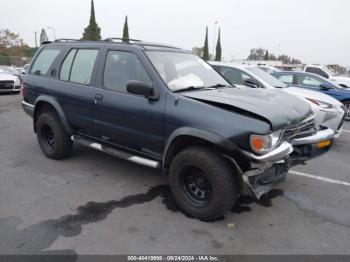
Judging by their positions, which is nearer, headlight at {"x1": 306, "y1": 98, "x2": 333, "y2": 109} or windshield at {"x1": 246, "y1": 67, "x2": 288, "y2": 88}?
headlight at {"x1": 306, "y1": 98, "x2": 333, "y2": 109}

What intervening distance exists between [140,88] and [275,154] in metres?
1.63

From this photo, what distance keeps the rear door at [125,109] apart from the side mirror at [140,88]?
12cm

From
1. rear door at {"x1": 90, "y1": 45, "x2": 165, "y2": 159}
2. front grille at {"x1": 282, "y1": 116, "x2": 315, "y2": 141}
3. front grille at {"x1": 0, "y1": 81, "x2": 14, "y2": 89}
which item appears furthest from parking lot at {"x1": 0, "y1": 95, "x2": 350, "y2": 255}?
front grille at {"x1": 0, "y1": 81, "x2": 14, "y2": 89}

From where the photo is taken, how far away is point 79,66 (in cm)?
454

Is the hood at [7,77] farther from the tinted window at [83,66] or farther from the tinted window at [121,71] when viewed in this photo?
the tinted window at [121,71]

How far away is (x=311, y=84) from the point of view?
898cm

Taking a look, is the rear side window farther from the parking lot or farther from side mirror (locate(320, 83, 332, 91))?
side mirror (locate(320, 83, 332, 91))

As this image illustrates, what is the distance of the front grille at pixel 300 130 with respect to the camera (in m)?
3.34

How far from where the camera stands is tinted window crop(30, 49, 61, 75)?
16.4 feet

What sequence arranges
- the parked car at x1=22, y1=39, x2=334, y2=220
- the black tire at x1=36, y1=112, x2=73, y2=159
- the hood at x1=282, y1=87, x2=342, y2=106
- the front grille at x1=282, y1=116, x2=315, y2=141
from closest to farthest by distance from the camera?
the parked car at x1=22, y1=39, x2=334, y2=220, the front grille at x1=282, y1=116, x2=315, y2=141, the black tire at x1=36, y1=112, x2=73, y2=159, the hood at x1=282, y1=87, x2=342, y2=106

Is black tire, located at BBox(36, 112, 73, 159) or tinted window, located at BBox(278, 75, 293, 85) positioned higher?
tinted window, located at BBox(278, 75, 293, 85)

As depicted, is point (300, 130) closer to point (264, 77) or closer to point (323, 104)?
point (323, 104)

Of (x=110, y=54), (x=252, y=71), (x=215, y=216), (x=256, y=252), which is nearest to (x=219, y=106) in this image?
(x=215, y=216)

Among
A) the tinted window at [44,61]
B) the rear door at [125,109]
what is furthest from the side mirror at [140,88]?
the tinted window at [44,61]
